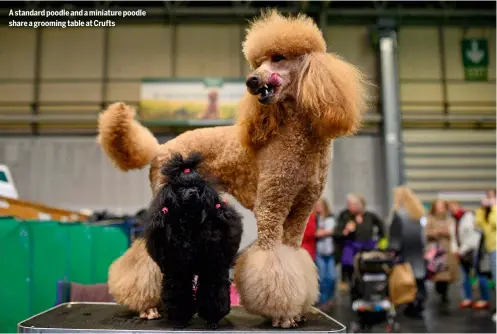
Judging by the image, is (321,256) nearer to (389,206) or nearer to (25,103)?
(389,206)

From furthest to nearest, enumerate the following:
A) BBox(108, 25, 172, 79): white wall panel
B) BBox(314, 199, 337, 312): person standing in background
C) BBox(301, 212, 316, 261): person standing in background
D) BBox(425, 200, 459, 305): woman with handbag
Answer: BBox(108, 25, 172, 79): white wall panel → BBox(425, 200, 459, 305): woman with handbag → BBox(314, 199, 337, 312): person standing in background → BBox(301, 212, 316, 261): person standing in background

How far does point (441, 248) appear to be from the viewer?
17.6 ft

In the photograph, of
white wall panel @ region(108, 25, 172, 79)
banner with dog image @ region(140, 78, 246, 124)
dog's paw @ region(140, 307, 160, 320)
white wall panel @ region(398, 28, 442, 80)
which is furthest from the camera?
white wall panel @ region(398, 28, 442, 80)

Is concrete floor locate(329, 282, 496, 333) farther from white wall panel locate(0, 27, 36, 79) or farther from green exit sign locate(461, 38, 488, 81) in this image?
green exit sign locate(461, 38, 488, 81)

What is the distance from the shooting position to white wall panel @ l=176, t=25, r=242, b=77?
7.74 metres

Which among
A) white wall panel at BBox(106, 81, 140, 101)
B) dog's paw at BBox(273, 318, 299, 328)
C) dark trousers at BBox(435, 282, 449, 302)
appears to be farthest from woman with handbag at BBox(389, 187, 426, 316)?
white wall panel at BBox(106, 81, 140, 101)

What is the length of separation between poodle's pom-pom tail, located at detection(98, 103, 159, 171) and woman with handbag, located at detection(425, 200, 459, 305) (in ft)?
14.4

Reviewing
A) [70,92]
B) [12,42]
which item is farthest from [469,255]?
[70,92]

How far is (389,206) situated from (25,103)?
6.37m

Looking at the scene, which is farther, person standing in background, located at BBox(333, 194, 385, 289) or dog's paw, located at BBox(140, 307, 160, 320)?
person standing in background, located at BBox(333, 194, 385, 289)

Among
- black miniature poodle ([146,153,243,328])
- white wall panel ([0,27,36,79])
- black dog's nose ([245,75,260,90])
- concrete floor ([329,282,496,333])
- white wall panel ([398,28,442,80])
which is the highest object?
white wall panel ([398,28,442,80])

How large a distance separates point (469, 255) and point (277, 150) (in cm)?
415

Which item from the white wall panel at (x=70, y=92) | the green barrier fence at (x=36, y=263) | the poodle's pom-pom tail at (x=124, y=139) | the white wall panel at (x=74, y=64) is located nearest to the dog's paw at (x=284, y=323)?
the poodle's pom-pom tail at (x=124, y=139)

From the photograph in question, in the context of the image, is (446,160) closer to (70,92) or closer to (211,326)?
(70,92)
